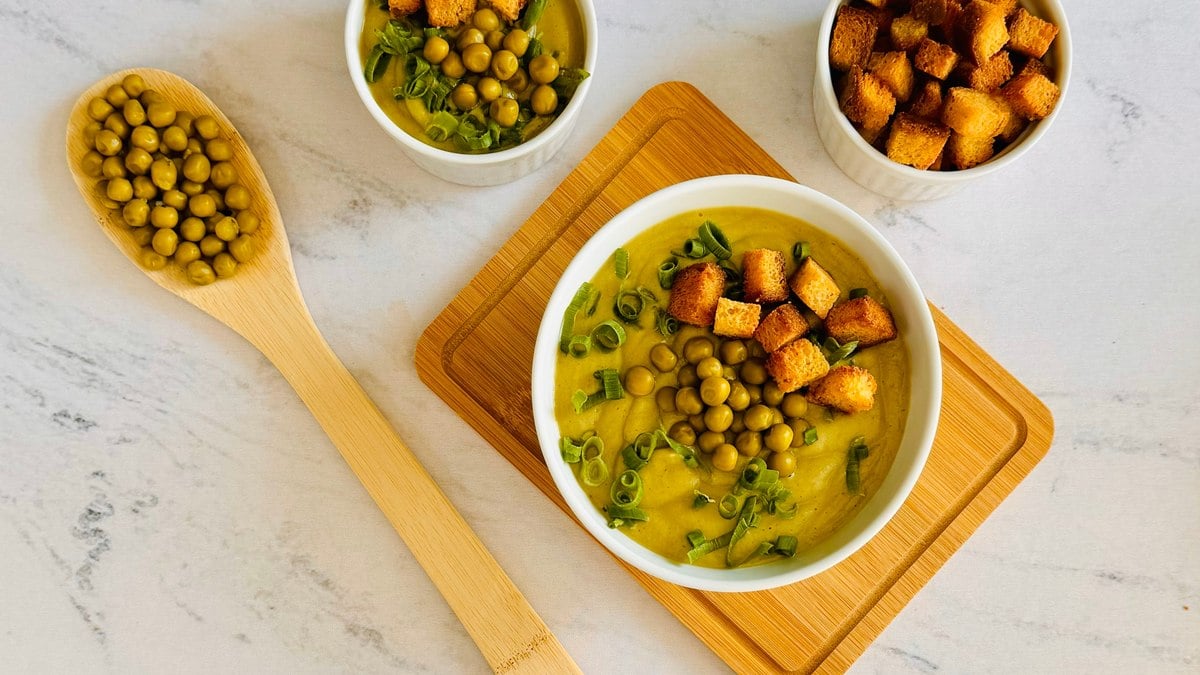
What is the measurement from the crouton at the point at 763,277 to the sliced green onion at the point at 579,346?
374 mm

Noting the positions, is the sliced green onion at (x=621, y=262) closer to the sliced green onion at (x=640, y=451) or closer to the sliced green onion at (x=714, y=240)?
the sliced green onion at (x=714, y=240)

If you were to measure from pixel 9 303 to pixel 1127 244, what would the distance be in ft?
10.1

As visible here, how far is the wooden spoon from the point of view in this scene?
2461 millimetres

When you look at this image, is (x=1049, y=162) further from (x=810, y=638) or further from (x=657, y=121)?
(x=810, y=638)

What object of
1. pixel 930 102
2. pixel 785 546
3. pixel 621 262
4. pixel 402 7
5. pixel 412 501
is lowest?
pixel 412 501

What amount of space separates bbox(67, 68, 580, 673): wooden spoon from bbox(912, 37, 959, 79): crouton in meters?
1.60

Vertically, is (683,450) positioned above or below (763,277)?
below

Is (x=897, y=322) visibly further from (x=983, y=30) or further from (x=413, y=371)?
(x=413, y=371)

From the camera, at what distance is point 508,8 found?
90.9 inches

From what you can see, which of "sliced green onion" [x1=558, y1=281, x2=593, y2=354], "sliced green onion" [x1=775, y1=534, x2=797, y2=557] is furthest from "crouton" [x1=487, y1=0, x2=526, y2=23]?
"sliced green onion" [x1=775, y1=534, x2=797, y2=557]

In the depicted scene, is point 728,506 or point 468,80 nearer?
point 728,506

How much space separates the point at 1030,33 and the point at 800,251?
77 cm

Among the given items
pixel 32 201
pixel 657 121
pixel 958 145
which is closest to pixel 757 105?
pixel 657 121

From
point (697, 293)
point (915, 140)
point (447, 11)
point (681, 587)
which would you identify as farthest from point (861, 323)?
point (447, 11)
